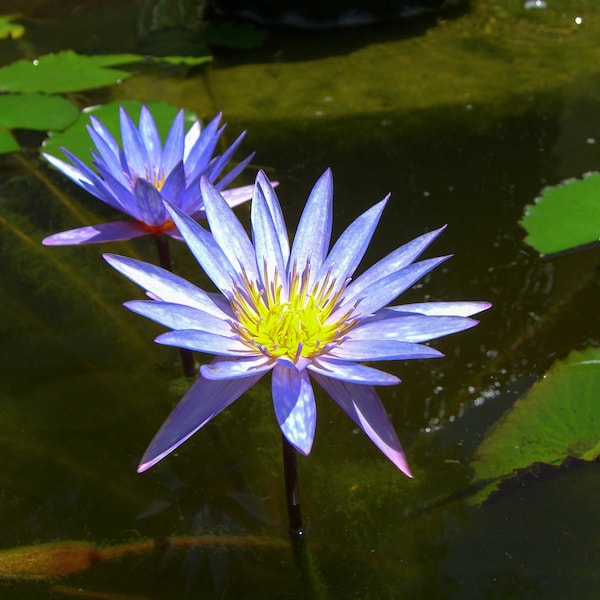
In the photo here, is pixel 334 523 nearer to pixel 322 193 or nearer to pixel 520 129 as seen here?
pixel 322 193

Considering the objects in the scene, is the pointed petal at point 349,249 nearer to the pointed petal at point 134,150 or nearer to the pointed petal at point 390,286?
the pointed petal at point 390,286

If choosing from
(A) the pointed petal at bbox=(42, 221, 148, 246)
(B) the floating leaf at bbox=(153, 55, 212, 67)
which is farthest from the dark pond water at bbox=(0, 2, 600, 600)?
(A) the pointed petal at bbox=(42, 221, 148, 246)

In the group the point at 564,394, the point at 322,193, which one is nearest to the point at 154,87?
the point at 322,193

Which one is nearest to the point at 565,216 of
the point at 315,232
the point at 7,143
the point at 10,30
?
the point at 315,232

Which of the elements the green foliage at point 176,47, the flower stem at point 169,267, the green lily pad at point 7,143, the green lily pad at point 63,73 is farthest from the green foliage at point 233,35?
the flower stem at point 169,267

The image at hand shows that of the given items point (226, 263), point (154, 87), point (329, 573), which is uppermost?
point (226, 263)
